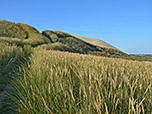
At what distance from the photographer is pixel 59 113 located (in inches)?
52.7

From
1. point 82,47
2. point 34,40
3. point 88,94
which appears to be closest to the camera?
point 88,94

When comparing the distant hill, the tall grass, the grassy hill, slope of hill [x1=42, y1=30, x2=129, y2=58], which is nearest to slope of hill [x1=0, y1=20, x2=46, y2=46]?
the distant hill

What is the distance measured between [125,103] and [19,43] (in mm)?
10815

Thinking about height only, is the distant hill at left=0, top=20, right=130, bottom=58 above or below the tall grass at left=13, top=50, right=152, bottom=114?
above

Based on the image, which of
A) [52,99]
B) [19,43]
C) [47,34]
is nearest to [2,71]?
[52,99]

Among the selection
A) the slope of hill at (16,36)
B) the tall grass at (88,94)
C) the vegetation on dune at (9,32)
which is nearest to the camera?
the tall grass at (88,94)

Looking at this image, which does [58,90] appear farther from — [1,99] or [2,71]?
[2,71]

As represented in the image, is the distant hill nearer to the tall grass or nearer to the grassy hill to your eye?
the grassy hill

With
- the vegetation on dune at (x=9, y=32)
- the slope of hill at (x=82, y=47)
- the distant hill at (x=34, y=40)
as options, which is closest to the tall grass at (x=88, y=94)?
the distant hill at (x=34, y=40)

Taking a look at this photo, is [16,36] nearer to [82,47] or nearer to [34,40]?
[34,40]

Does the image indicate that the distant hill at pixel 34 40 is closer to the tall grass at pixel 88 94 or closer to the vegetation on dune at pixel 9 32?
the vegetation on dune at pixel 9 32

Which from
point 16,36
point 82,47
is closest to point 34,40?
point 16,36

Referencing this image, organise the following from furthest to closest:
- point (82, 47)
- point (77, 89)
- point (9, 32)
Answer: point (82, 47) → point (9, 32) → point (77, 89)

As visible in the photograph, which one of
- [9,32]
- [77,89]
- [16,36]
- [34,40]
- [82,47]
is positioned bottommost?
[77,89]
